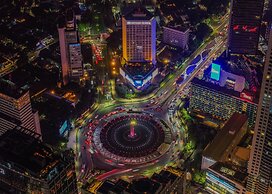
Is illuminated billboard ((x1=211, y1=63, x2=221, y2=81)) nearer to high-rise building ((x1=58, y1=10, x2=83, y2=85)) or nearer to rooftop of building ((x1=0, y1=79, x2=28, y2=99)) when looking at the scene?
high-rise building ((x1=58, y1=10, x2=83, y2=85))

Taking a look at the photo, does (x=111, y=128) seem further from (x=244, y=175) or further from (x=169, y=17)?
(x=169, y=17)

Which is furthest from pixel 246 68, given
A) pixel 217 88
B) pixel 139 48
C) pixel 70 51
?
pixel 70 51

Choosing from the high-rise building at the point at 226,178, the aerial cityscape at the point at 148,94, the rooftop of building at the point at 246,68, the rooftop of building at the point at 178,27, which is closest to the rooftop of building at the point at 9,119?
the aerial cityscape at the point at 148,94

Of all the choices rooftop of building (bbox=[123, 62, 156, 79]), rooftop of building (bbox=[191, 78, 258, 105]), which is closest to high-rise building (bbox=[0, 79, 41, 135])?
rooftop of building (bbox=[123, 62, 156, 79])

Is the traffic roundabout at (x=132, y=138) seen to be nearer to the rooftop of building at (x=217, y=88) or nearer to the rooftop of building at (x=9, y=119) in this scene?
the rooftop of building at (x=217, y=88)

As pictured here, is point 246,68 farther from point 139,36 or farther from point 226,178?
point 226,178

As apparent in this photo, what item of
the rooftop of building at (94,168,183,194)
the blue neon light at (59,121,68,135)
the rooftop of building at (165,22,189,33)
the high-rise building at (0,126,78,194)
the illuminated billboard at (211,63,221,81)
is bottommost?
the blue neon light at (59,121,68,135)
